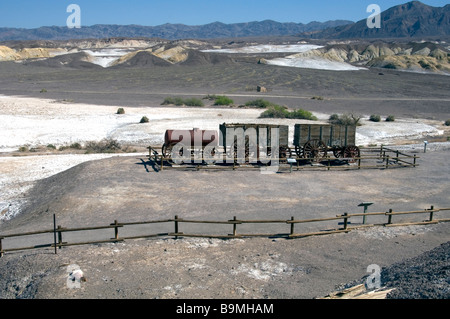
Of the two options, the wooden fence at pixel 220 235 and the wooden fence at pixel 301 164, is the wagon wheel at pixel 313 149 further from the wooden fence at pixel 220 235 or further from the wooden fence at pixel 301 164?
the wooden fence at pixel 220 235

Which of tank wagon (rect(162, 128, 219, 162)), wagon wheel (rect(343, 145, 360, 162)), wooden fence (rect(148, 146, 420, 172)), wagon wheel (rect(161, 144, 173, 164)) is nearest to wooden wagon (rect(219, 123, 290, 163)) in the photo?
wooden fence (rect(148, 146, 420, 172))

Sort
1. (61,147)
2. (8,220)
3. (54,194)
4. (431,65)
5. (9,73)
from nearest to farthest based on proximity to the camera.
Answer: (8,220) → (54,194) → (61,147) → (9,73) → (431,65)

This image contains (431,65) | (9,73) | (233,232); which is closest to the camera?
(233,232)

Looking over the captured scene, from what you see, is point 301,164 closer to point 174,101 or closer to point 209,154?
point 209,154

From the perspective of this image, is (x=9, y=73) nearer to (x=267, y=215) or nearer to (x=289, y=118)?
(x=289, y=118)

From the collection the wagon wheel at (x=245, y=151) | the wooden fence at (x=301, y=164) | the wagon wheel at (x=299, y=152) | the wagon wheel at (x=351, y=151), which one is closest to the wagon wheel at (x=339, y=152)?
the wagon wheel at (x=351, y=151)

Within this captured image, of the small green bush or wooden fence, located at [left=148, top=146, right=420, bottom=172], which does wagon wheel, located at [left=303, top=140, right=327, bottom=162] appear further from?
the small green bush
